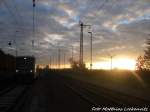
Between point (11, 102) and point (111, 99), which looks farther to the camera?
point (111, 99)

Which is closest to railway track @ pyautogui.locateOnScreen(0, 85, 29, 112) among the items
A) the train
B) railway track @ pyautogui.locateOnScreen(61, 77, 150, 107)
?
railway track @ pyautogui.locateOnScreen(61, 77, 150, 107)

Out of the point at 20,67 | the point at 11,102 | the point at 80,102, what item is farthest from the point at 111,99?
the point at 20,67

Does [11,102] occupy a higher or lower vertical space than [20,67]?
lower

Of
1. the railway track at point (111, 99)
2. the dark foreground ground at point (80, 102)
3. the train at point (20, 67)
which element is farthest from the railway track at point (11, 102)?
the train at point (20, 67)

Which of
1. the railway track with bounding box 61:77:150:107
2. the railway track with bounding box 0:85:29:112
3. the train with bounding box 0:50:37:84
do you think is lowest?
the railway track with bounding box 0:85:29:112

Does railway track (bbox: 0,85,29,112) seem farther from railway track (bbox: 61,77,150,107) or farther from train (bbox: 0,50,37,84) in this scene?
train (bbox: 0,50,37,84)

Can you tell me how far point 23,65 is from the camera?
56.1 m

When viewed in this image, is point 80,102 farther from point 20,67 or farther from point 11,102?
point 20,67

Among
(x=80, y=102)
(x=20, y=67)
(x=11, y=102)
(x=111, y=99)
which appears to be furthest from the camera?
(x=20, y=67)

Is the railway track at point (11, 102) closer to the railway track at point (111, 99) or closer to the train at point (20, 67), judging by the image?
the railway track at point (111, 99)

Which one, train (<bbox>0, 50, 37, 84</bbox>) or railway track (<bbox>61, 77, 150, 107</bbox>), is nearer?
railway track (<bbox>61, 77, 150, 107</bbox>)

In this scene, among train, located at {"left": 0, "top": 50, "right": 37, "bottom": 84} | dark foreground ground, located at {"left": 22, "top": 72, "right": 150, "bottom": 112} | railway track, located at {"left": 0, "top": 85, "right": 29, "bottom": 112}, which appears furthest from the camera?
train, located at {"left": 0, "top": 50, "right": 37, "bottom": 84}

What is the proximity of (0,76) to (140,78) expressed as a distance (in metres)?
17.9

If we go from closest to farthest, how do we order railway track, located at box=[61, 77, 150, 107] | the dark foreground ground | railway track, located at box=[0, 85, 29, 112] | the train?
the dark foreground ground → railway track, located at box=[0, 85, 29, 112] → railway track, located at box=[61, 77, 150, 107] → the train
